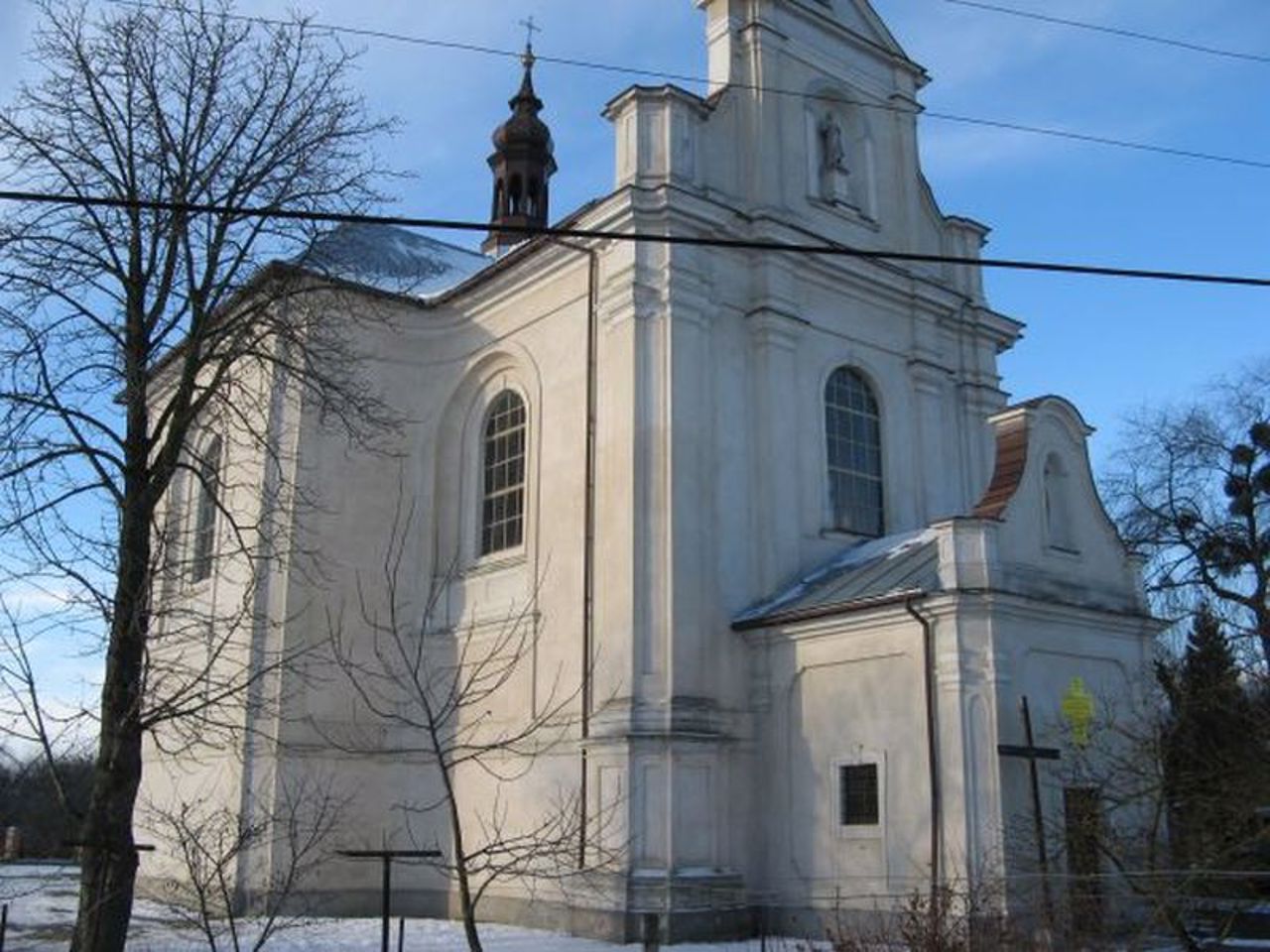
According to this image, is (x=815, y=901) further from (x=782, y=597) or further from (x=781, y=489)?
(x=781, y=489)

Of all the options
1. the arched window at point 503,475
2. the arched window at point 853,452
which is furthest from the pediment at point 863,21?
the arched window at point 503,475

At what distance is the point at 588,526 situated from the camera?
18484mm

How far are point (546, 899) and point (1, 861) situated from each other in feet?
63.0

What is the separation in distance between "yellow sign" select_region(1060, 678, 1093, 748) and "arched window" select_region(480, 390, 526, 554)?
8.39 metres

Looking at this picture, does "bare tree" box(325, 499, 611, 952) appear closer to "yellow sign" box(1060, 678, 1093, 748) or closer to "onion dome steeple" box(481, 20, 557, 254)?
"yellow sign" box(1060, 678, 1093, 748)

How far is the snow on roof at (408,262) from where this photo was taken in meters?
23.5

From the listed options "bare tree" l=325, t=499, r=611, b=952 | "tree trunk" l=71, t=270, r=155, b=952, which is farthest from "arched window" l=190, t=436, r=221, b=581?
"tree trunk" l=71, t=270, r=155, b=952

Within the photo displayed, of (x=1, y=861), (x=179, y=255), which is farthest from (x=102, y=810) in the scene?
(x=1, y=861)

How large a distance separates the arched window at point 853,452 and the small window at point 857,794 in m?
4.56

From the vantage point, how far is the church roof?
53.7ft

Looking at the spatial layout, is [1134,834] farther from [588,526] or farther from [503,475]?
[503,475]

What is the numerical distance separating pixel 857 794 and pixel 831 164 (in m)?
10.5

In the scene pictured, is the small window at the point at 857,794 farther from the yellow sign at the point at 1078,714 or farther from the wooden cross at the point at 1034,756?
the yellow sign at the point at 1078,714

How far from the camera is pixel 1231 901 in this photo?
33.8 ft
